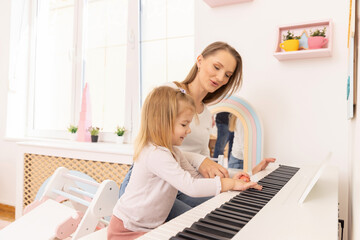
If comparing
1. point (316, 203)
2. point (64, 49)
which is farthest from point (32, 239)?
point (64, 49)

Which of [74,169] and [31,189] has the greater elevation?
[74,169]

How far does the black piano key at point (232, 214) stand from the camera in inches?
24.0

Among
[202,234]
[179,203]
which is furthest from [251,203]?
[179,203]

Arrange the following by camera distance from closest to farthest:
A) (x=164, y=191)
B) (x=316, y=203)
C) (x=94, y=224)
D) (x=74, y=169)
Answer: (x=316, y=203), (x=164, y=191), (x=94, y=224), (x=74, y=169)

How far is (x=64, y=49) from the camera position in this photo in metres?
2.96

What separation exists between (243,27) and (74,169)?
1.61m

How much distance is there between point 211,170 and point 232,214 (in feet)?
1.81

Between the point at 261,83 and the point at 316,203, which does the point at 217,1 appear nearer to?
the point at 261,83

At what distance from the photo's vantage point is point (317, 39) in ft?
5.09

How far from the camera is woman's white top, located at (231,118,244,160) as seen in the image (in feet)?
5.65

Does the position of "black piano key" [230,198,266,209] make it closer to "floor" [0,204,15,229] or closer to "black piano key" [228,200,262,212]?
"black piano key" [228,200,262,212]

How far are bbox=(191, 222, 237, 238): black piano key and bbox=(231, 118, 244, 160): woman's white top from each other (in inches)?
46.5

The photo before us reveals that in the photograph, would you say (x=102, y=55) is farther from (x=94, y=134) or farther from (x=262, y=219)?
(x=262, y=219)

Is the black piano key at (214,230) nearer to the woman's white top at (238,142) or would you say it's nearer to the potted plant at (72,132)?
the woman's white top at (238,142)
